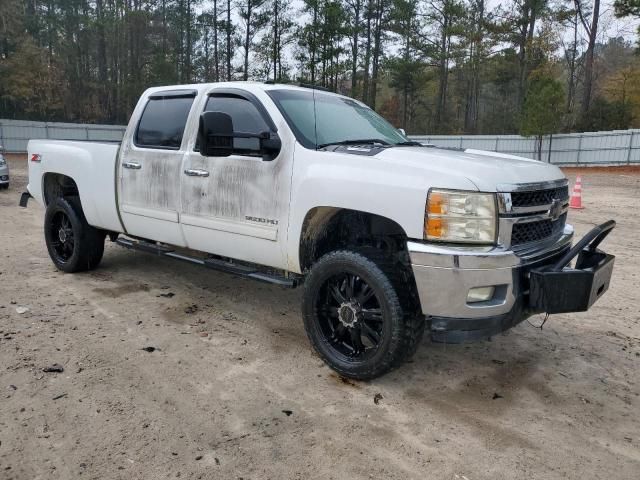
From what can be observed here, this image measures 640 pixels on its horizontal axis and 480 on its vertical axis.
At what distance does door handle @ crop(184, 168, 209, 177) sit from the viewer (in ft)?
13.6

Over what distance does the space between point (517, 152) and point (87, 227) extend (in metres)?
28.8

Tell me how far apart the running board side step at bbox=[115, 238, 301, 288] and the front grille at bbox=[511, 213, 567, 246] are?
61.8 inches

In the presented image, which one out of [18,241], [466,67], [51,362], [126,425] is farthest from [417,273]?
[466,67]

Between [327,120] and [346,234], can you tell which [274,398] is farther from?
[327,120]

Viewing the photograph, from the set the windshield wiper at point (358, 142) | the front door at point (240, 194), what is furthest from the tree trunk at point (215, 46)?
the windshield wiper at point (358, 142)

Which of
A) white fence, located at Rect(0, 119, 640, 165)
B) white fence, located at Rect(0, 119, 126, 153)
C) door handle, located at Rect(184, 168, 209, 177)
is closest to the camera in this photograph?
door handle, located at Rect(184, 168, 209, 177)

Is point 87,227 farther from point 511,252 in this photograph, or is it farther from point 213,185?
point 511,252

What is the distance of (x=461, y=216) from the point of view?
292 centimetres

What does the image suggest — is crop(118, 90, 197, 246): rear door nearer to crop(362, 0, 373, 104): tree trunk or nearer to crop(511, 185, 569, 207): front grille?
crop(511, 185, 569, 207): front grille

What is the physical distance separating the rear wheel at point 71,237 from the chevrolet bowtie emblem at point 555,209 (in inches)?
178

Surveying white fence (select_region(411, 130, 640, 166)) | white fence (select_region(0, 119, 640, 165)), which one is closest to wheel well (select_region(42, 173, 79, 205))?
white fence (select_region(0, 119, 640, 165))

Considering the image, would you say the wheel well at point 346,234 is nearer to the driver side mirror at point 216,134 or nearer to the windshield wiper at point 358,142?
the windshield wiper at point 358,142

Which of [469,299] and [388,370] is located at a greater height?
[469,299]

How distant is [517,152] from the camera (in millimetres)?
30219
